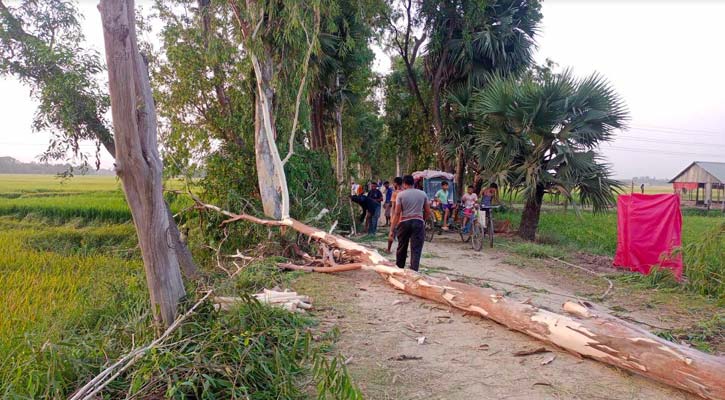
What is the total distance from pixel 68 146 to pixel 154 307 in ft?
Result: 28.1

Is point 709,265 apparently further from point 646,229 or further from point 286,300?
point 286,300

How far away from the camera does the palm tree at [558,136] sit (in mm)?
11742

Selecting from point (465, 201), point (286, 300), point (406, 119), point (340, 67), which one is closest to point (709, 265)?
point (465, 201)

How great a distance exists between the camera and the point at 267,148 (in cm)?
1023

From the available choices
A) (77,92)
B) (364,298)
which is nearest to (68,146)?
(77,92)

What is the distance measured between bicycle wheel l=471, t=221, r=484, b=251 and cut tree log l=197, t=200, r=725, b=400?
536 centimetres

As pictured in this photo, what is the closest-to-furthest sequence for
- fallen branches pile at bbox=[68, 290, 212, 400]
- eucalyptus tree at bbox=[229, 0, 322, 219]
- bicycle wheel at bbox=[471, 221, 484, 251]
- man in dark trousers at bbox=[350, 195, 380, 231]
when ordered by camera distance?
1. fallen branches pile at bbox=[68, 290, 212, 400]
2. eucalyptus tree at bbox=[229, 0, 322, 219]
3. bicycle wheel at bbox=[471, 221, 484, 251]
4. man in dark trousers at bbox=[350, 195, 380, 231]

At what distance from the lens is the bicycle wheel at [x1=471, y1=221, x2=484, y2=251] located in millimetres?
10828

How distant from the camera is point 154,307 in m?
3.79

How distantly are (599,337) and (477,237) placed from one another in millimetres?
7216

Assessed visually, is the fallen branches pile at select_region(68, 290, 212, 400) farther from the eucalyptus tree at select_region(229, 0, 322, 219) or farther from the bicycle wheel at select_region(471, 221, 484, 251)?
the bicycle wheel at select_region(471, 221, 484, 251)

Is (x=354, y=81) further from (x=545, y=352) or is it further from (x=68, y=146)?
(x=545, y=352)

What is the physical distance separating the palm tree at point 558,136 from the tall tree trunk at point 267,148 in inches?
246

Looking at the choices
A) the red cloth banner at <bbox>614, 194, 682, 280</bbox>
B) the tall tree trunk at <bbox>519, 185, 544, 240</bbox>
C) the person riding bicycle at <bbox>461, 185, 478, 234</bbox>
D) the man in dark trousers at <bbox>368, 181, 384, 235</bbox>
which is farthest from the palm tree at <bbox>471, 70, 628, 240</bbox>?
the man in dark trousers at <bbox>368, 181, 384, 235</bbox>
